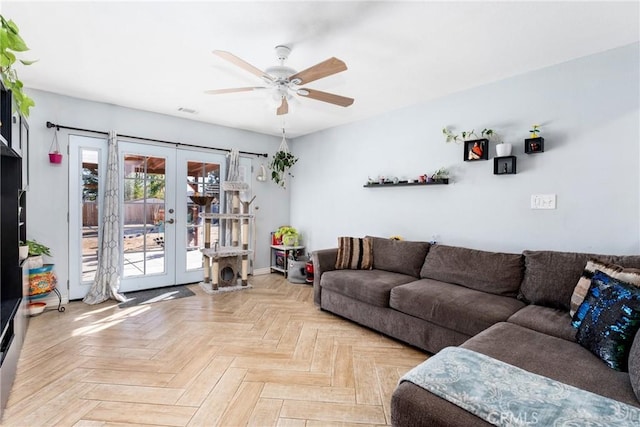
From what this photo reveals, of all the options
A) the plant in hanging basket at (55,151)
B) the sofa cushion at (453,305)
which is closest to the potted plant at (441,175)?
the sofa cushion at (453,305)

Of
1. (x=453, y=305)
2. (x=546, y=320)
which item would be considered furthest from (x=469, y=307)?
(x=546, y=320)

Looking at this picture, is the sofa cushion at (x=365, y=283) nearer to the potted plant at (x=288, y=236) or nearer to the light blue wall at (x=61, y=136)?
the potted plant at (x=288, y=236)

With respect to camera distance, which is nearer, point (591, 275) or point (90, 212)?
point (591, 275)

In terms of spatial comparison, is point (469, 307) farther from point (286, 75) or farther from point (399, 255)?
point (286, 75)

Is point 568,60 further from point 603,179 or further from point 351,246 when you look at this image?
point 351,246

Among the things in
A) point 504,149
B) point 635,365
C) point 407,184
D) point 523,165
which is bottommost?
point 635,365

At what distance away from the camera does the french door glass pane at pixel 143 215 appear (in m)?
4.05

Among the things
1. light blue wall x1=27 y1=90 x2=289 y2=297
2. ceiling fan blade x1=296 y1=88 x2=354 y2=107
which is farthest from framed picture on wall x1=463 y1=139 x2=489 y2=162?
light blue wall x1=27 y1=90 x2=289 y2=297

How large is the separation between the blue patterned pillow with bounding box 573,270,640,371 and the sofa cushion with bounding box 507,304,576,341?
87mm

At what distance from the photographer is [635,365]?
50.4 inches

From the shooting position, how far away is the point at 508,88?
2928mm

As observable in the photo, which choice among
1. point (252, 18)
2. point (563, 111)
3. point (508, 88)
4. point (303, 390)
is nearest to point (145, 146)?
point (252, 18)

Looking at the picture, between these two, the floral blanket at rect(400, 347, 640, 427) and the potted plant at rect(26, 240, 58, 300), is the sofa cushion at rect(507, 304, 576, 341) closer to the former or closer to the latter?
the floral blanket at rect(400, 347, 640, 427)

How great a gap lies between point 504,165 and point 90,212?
4.64m
